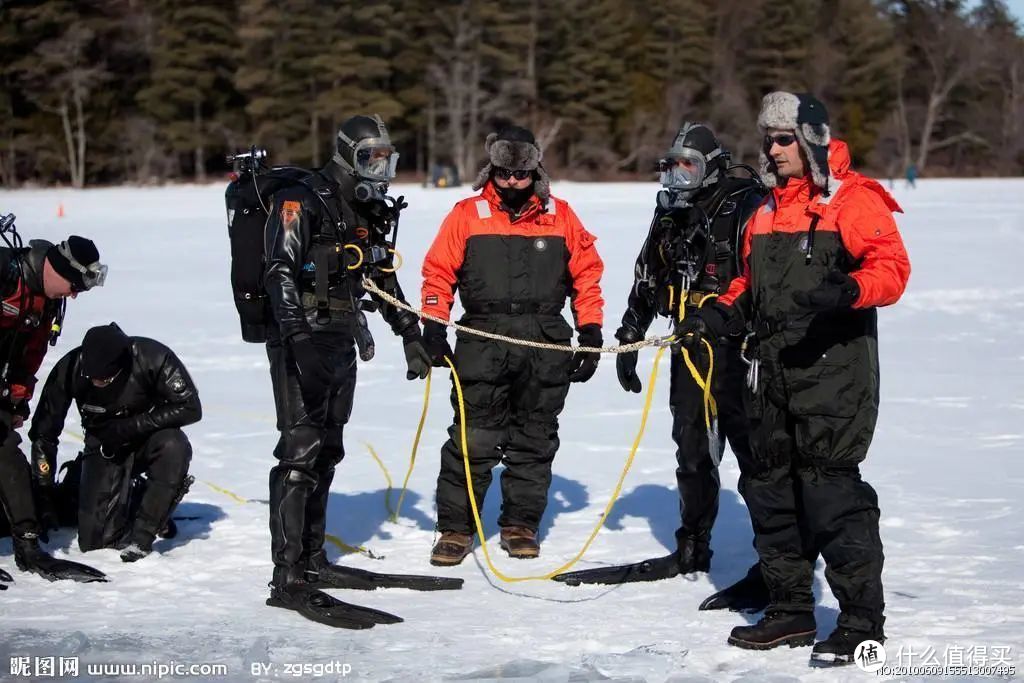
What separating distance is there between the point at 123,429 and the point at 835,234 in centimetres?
358

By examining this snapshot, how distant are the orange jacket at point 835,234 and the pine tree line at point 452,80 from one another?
1677 inches

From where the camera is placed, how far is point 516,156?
5594 millimetres

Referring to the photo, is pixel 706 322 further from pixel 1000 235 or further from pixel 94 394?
pixel 1000 235

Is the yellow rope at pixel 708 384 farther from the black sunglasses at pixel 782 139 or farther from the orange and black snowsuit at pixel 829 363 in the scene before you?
the black sunglasses at pixel 782 139

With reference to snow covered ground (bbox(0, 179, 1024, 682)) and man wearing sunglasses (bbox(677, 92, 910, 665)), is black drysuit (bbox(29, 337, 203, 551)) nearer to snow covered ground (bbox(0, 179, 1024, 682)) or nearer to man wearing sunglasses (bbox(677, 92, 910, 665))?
snow covered ground (bbox(0, 179, 1024, 682))

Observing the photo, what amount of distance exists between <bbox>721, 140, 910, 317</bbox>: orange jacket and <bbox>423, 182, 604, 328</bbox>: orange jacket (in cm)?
151

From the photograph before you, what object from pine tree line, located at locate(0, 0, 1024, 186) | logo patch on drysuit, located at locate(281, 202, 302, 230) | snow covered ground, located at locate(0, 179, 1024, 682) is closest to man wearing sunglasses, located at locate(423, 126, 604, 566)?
snow covered ground, located at locate(0, 179, 1024, 682)

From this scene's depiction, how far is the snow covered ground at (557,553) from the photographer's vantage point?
432 centimetres

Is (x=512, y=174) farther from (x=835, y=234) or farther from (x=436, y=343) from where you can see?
(x=835, y=234)

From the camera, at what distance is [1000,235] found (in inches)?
882

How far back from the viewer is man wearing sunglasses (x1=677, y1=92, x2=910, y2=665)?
162 inches

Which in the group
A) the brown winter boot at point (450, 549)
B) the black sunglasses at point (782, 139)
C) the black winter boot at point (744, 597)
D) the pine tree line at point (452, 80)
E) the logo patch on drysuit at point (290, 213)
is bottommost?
the brown winter boot at point (450, 549)

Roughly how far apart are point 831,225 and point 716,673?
165 centimetres

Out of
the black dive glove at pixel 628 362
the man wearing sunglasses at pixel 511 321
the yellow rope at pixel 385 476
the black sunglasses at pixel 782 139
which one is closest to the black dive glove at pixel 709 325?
the black sunglasses at pixel 782 139
